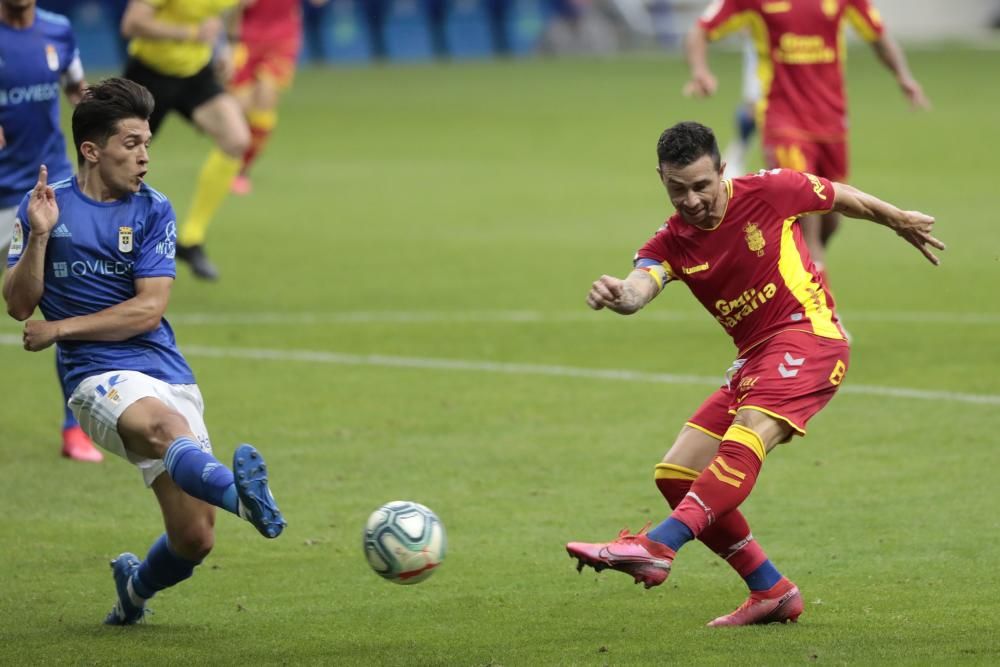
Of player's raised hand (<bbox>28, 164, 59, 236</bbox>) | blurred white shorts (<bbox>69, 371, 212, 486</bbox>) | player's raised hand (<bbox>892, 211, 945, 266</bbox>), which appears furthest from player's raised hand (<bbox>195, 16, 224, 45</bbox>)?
player's raised hand (<bbox>892, 211, 945, 266</bbox>)

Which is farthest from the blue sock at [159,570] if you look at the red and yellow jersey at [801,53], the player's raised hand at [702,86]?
the red and yellow jersey at [801,53]

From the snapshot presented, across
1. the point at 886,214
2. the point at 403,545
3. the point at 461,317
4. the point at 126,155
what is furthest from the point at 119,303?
the point at 461,317

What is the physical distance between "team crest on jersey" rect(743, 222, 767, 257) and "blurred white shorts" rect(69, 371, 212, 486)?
210 centimetres

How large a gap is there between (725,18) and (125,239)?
6.98 meters

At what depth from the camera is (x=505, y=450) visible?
9.20 meters

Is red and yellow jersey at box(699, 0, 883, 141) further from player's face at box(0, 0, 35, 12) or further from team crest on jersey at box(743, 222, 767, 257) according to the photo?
team crest on jersey at box(743, 222, 767, 257)

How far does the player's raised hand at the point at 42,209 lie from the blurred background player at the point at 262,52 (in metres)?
14.1

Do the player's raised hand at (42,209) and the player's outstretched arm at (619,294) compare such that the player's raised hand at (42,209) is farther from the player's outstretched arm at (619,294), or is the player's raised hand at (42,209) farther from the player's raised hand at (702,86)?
the player's raised hand at (702,86)

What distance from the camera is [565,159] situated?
2386 cm

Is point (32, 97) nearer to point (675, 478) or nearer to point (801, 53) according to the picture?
point (675, 478)

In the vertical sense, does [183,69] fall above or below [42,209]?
below

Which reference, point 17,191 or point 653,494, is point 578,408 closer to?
point 653,494

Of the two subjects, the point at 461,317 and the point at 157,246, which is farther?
the point at 461,317

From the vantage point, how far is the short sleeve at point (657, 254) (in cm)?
631
